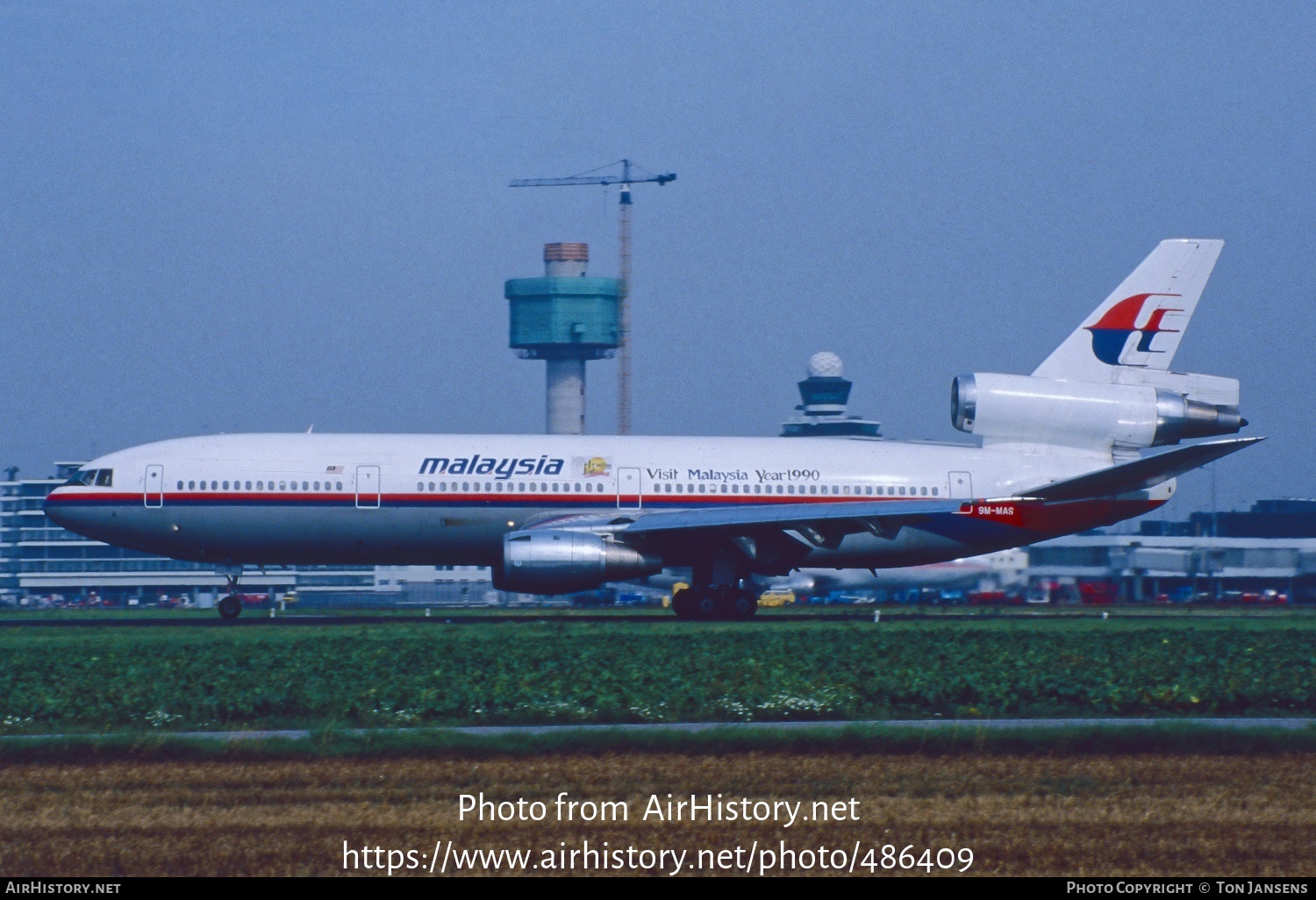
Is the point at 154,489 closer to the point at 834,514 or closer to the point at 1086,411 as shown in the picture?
the point at 834,514

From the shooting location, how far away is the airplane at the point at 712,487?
32.5 meters

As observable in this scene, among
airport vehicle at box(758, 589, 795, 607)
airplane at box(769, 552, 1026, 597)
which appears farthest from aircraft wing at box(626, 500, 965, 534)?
airport vehicle at box(758, 589, 795, 607)

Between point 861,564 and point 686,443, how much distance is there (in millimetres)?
5109

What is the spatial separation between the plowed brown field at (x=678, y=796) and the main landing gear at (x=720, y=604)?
18.4 m

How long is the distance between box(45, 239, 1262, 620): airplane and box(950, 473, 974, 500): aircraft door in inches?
2.3

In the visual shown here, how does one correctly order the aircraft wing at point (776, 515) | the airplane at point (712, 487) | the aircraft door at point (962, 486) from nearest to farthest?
1. the aircraft wing at point (776, 515)
2. the airplane at point (712, 487)
3. the aircraft door at point (962, 486)

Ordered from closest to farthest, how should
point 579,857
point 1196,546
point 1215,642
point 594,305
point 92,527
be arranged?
point 579,857
point 1215,642
point 92,527
point 1196,546
point 594,305

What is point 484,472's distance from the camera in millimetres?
33219

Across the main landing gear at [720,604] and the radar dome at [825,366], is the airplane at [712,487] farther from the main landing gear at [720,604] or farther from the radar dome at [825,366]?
the radar dome at [825,366]

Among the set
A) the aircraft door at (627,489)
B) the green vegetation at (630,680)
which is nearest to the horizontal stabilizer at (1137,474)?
the green vegetation at (630,680)

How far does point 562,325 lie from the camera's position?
133000 millimetres
